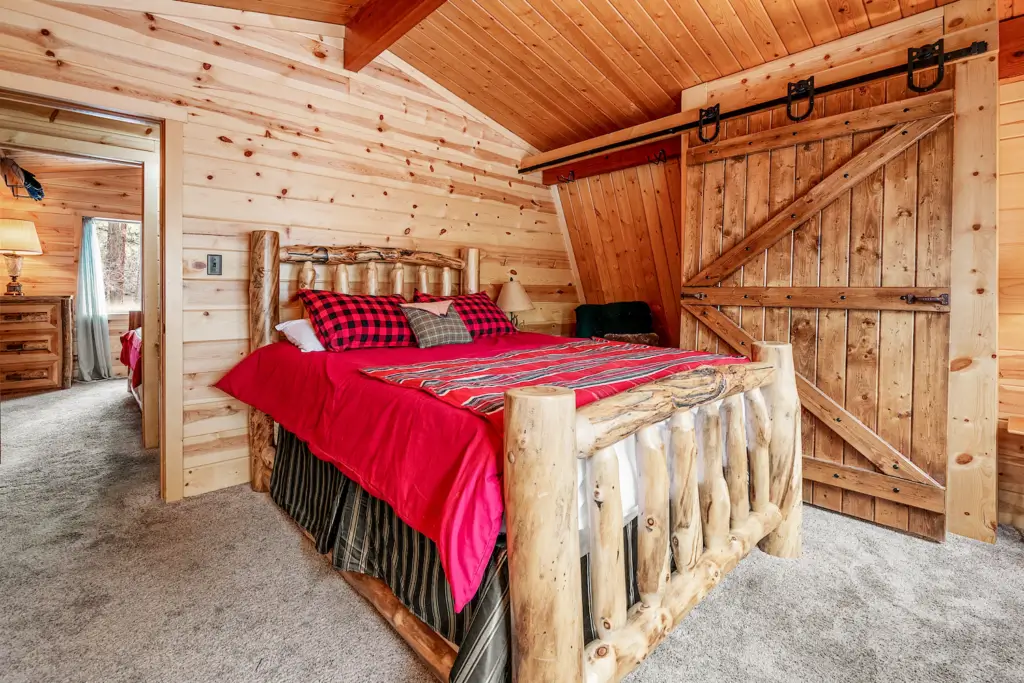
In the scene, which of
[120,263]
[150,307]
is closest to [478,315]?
[150,307]

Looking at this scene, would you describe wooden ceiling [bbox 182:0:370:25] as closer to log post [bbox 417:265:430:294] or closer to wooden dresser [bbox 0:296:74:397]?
log post [bbox 417:265:430:294]

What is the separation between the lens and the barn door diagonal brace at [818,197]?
212 cm

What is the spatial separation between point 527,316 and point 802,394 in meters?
2.00

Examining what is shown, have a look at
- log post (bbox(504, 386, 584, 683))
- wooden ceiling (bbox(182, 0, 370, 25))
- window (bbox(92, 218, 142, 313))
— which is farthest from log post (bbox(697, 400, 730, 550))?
window (bbox(92, 218, 142, 313))

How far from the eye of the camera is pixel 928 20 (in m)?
2.07

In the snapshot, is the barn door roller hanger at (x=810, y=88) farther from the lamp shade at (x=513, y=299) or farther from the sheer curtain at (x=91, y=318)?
the sheer curtain at (x=91, y=318)

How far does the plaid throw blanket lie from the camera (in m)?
1.31

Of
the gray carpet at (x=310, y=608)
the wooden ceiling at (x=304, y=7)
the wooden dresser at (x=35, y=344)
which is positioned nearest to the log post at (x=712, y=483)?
the gray carpet at (x=310, y=608)

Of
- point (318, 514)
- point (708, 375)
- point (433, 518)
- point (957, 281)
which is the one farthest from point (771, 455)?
point (318, 514)

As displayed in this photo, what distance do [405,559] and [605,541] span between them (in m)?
0.65

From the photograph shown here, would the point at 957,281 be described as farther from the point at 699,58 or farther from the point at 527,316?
the point at 527,316

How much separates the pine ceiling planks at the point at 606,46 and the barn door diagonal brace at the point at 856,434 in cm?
142

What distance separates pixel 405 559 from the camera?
4.76 ft

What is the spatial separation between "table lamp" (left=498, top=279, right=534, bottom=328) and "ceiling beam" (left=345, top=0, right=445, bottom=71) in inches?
62.3
